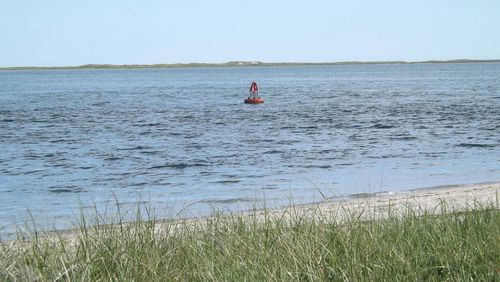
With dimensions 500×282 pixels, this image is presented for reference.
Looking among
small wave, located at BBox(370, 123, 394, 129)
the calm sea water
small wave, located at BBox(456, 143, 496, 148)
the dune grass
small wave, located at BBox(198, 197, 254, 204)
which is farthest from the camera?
small wave, located at BBox(370, 123, 394, 129)

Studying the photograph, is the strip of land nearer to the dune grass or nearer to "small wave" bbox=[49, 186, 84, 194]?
the dune grass

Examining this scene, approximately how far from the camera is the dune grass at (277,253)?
5.71 meters

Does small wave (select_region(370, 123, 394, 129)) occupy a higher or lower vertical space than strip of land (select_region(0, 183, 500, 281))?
lower

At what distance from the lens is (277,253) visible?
6285 millimetres

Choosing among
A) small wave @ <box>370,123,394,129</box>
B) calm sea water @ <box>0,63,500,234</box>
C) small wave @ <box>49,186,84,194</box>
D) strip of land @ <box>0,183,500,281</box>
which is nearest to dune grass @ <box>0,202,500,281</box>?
strip of land @ <box>0,183,500,281</box>

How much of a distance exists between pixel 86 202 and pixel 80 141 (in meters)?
14.3

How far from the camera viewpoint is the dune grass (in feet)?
18.7

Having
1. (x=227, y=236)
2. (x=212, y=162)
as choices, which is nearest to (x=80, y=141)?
(x=212, y=162)

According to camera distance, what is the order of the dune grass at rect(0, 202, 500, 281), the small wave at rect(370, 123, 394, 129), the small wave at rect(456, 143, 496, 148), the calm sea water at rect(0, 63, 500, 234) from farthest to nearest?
the small wave at rect(370, 123, 394, 129) → the small wave at rect(456, 143, 496, 148) → the calm sea water at rect(0, 63, 500, 234) → the dune grass at rect(0, 202, 500, 281)

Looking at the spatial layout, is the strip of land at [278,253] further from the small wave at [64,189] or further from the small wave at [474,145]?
the small wave at [474,145]

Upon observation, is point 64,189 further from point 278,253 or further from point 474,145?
point 474,145

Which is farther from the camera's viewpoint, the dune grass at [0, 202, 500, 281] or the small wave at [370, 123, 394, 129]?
the small wave at [370, 123, 394, 129]

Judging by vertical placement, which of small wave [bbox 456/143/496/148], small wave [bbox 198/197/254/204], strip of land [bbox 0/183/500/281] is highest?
strip of land [bbox 0/183/500/281]

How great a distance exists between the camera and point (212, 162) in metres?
22.4
